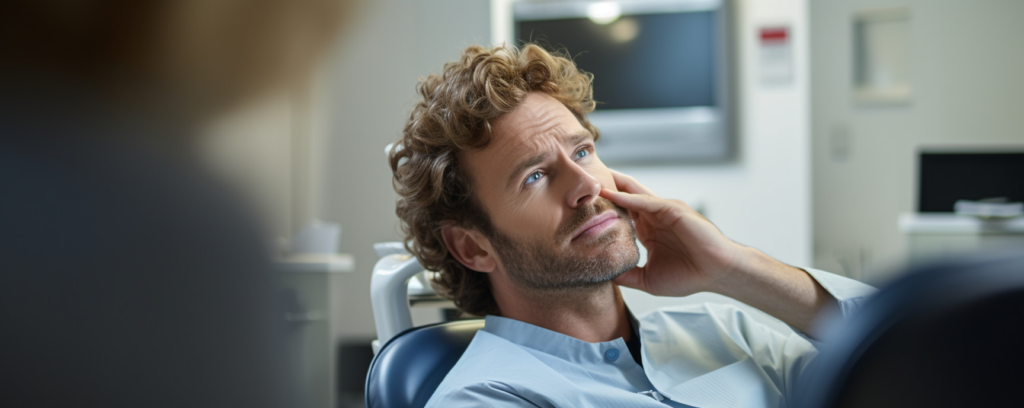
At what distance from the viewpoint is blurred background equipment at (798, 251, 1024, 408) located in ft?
0.87

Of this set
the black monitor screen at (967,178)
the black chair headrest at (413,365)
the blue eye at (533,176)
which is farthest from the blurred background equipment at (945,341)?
the black monitor screen at (967,178)

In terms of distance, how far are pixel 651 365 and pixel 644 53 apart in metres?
2.51

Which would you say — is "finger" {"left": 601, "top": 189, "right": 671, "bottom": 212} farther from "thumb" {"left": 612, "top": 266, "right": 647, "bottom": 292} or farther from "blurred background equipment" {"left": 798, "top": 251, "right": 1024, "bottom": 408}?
"blurred background equipment" {"left": 798, "top": 251, "right": 1024, "bottom": 408}

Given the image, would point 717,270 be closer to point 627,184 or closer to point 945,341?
point 627,184

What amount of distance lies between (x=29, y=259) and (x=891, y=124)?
397 cm

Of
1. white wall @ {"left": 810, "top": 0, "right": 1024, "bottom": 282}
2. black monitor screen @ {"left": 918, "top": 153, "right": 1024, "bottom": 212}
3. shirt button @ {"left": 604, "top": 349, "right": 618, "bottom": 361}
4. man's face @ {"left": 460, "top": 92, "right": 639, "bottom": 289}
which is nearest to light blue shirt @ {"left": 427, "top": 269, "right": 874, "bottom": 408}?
shirt button @ {"left": 604, "top": 349, "right": 618, "bottom": 361}

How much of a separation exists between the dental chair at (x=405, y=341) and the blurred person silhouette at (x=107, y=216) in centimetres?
27

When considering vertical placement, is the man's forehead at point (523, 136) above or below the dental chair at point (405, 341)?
above

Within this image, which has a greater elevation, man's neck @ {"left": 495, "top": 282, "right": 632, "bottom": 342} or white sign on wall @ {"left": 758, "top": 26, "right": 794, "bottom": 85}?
white sign on wall @ {"left": 758, "top": 26, "right": 794, "bottom": 85}

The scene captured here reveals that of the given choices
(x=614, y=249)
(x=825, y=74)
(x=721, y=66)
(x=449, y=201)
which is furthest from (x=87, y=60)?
(x=825, y=74)

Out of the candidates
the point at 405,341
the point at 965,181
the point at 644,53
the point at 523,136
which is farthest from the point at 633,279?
the point at 965,181

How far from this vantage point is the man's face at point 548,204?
105 centimetres

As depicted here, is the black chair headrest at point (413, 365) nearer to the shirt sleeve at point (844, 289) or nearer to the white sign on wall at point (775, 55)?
the shirt sleeve at point (844, 289)

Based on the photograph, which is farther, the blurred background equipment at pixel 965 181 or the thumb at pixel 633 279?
the blurred background equipment at pixel 965 181
